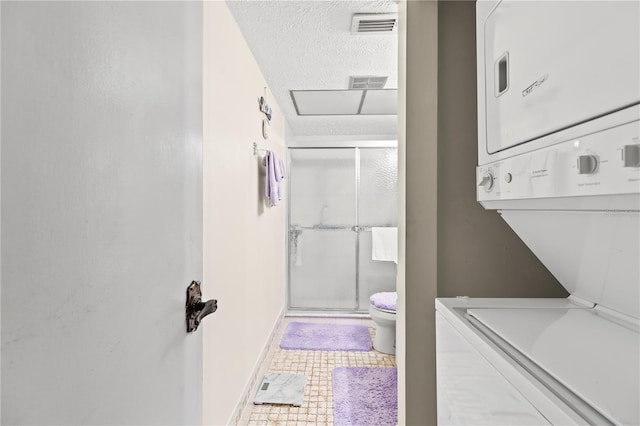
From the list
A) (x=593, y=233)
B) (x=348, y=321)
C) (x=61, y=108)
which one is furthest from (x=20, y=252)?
(x=348, y=321)

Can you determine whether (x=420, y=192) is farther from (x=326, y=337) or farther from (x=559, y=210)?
(x=326, y=337)

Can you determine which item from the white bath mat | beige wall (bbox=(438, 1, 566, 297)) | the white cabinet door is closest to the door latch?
the white cabinet door

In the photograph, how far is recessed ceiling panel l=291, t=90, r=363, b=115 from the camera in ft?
9.00

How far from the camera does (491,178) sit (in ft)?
3.04

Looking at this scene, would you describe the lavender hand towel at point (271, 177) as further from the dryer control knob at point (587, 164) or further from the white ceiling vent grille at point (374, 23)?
the dryer control knob at point (587, 164)

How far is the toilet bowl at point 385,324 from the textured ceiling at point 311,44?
1.70 m

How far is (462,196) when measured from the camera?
4.33 feet

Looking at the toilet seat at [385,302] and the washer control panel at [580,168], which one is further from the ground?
the washer control panel at [580,168]

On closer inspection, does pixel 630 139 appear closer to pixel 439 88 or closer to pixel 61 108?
pixel 61 108

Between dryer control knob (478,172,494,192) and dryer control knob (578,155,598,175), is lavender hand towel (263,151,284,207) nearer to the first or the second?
dryer control knob (478,172,494,192)

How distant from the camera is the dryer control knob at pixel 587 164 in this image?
22.3 inches

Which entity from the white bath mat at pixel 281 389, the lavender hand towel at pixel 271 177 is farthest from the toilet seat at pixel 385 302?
the lavender hand towel at pixel 271 177

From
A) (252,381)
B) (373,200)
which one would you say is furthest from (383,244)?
(252,381)

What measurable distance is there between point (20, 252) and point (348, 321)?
11.6 feet
